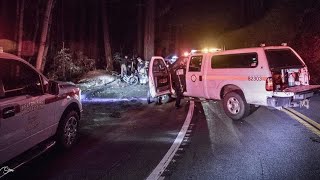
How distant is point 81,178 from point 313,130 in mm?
5444

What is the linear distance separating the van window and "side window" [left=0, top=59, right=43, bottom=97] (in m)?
5.62

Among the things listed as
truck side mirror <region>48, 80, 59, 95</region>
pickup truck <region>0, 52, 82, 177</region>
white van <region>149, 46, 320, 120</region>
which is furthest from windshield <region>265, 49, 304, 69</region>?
truck side mirror <region>48, 80, 59, 95</region>

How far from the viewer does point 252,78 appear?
9.27 meters

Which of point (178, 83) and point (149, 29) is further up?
point (149, 29)

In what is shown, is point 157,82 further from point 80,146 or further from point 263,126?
point 80,146

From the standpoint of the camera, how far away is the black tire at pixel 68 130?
6.72 meters

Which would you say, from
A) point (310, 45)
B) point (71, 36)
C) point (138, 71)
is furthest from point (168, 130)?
point (71, 36)

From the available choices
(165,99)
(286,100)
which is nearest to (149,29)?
(165,99)

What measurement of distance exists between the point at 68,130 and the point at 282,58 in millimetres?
5833

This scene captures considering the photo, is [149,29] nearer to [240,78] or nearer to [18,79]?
[240,78]

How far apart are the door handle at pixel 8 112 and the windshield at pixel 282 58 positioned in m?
6.28

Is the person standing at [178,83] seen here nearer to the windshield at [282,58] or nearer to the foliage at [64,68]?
the windshield at [282,58]

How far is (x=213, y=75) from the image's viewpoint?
10664 millimetres

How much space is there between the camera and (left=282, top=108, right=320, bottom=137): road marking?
8195mm
